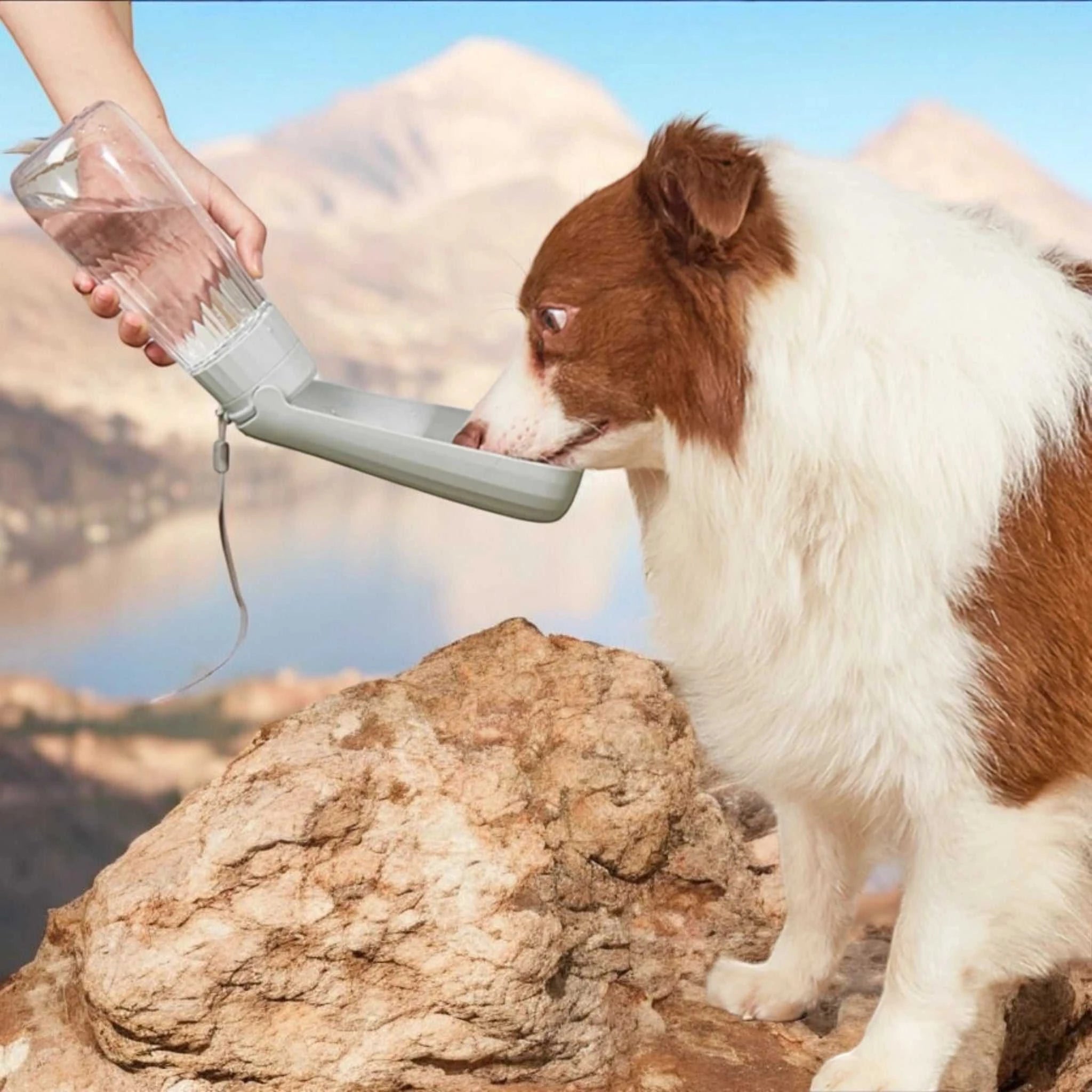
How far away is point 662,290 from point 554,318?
22 centimetres

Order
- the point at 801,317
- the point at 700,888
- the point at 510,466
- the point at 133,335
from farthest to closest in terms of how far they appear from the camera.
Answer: the point at 700,888 < the point at 133,335 < the point at 510,466 < the point at 801,317

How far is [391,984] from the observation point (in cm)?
316

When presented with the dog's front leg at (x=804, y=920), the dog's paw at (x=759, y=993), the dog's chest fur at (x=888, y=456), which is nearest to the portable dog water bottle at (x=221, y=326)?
the dog's chest fur at (x=888, y=456)

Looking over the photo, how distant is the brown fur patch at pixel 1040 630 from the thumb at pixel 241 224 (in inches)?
73.4

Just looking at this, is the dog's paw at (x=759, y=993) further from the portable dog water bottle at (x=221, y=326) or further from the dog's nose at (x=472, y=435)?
the dog's nose at (x=472, y=435)

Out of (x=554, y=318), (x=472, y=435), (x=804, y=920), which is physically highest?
(x=554, y=318)

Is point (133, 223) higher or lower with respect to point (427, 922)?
higher

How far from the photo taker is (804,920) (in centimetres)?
359

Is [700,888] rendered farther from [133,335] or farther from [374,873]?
[133,335]

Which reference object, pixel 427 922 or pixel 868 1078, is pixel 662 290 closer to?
pixel 427 922

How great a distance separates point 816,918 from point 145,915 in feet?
5.21

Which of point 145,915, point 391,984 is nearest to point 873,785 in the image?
point 391,984

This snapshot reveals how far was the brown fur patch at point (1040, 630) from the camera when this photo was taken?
2883 millimetres

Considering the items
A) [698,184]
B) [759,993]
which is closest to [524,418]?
[698,184]
